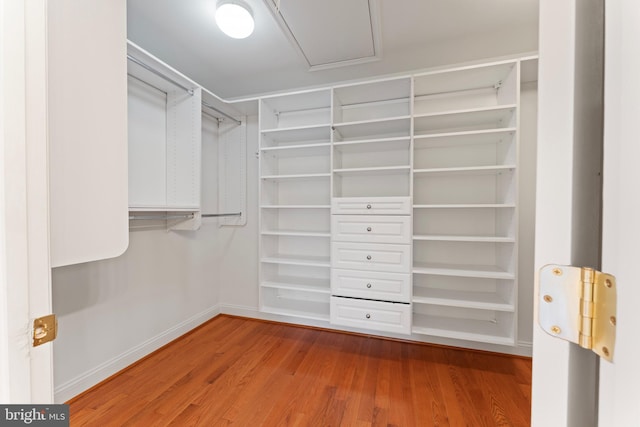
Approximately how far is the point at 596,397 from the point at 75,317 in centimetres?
242

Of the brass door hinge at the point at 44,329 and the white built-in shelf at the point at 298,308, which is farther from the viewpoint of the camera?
the white built-in shelf at the point at 298,308

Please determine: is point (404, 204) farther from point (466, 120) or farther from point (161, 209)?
point (161, 209)

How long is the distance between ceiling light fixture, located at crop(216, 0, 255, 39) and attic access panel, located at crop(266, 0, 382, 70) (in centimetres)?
16

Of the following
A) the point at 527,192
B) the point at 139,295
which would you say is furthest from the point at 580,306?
the point at 139,295

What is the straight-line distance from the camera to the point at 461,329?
2.01m

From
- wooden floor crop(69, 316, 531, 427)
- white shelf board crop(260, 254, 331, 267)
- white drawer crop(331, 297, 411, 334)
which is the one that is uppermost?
white shelf board crop(260, 254, 331, 267)

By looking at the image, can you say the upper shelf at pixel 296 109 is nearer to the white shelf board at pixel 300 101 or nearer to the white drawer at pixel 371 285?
the white shelf board at pixel 300 101

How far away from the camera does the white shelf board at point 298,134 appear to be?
7.59ft

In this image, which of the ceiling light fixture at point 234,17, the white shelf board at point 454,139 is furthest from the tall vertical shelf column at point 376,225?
the ceiling light fixture at point 234,17

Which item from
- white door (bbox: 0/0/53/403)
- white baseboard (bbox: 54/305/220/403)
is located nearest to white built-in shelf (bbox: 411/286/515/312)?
white door (bbox: 0/0/53/403)

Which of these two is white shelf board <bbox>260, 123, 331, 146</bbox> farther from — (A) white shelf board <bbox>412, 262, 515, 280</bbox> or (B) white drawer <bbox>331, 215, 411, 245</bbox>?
(A) white shelf board <bbox>412, 262, 515, 280</bbox>

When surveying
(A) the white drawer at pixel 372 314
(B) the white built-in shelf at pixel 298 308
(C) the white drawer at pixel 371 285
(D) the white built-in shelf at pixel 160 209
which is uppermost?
(D) the white built-in shelf at pixel 160 209

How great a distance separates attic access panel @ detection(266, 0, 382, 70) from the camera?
5.13ft

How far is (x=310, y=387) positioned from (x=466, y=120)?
2.38m
